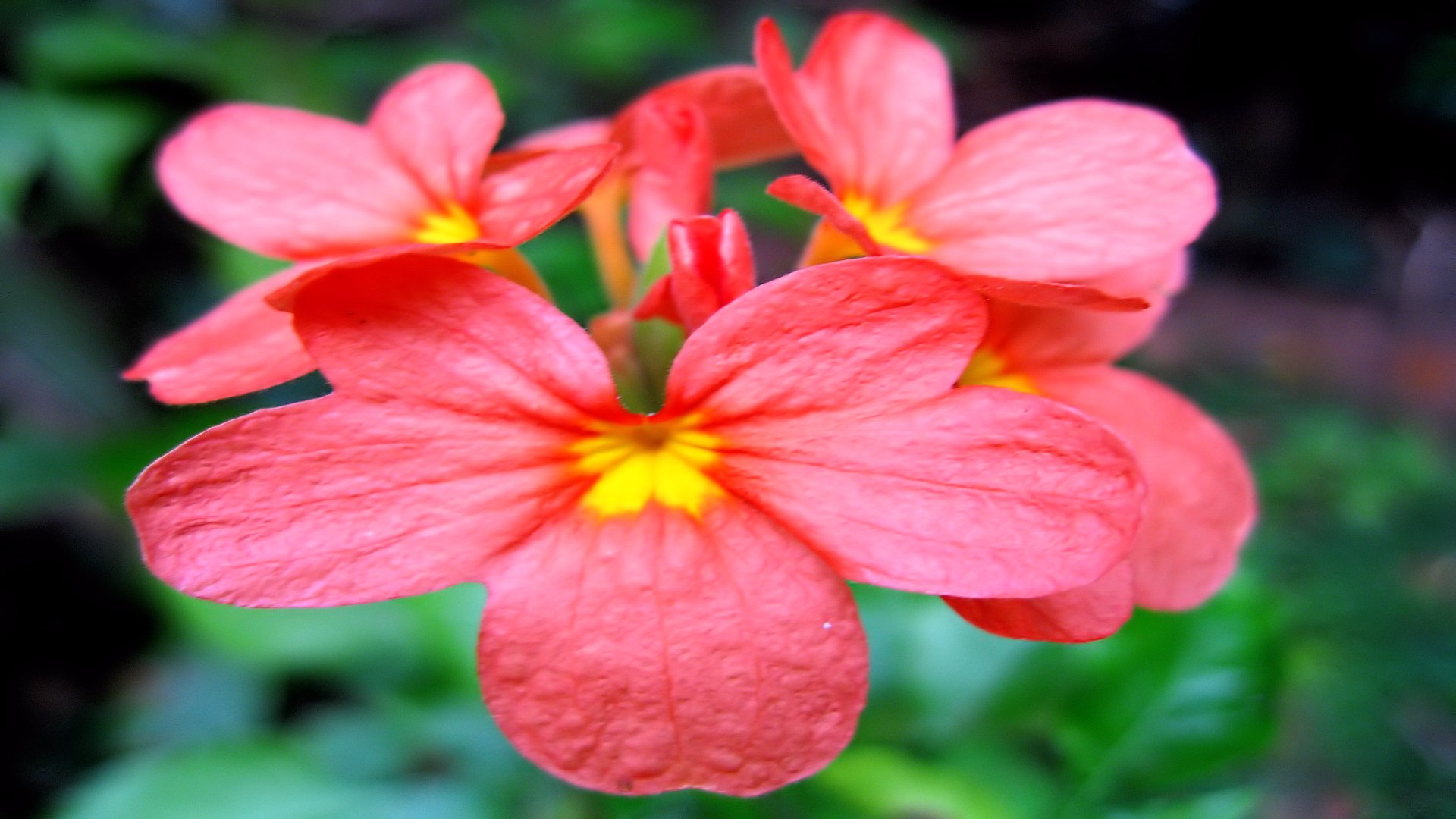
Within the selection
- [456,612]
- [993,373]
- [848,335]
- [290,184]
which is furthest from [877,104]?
[456,612]

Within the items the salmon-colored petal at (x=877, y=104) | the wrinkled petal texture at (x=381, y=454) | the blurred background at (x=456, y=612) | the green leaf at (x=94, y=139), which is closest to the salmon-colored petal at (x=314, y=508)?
the wrinkled petal texture at (x=381, y=454)

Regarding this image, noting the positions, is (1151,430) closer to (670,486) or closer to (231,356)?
(670,486)

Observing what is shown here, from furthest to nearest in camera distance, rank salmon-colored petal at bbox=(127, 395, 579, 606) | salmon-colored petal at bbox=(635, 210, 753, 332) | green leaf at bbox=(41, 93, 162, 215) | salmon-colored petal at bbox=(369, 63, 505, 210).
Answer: green leaf at bbox=(41, 93, 162, 215) < salmon-colored petal at bbox=(369, 63, 505, 210) < salmon-colored petal at bbox=(635, 210, 753, 332) < salmon-colored petal at bbox=(127, 395, 579, 606)

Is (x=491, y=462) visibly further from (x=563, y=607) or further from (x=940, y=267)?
(x=940, y=267)

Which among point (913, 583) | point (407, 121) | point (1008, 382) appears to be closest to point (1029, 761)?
point (1008, 382)

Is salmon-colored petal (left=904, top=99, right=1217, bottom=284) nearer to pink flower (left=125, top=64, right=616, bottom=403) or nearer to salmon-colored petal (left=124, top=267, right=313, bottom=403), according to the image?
pink flower (left=125, top=64, right=616, bottom=403)

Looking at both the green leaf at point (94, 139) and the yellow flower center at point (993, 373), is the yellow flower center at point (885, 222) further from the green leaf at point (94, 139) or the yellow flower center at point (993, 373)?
the green leaf at point (94, 139)

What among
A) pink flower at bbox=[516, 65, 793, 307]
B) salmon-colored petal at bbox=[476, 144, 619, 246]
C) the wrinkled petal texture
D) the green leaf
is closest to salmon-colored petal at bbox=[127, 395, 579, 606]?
the wrinkled petal texture
